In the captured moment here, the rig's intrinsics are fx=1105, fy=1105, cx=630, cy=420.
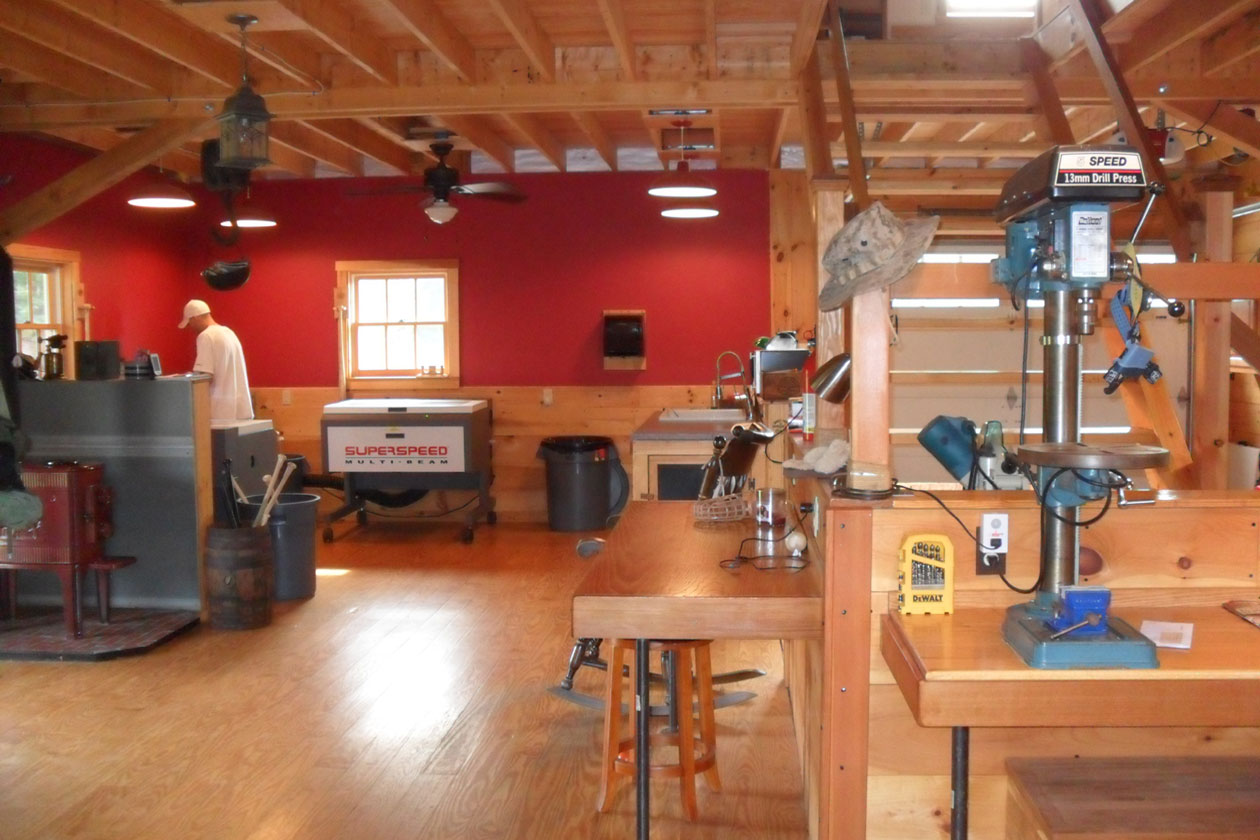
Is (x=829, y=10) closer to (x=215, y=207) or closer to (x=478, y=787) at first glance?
(x=478, y=787)

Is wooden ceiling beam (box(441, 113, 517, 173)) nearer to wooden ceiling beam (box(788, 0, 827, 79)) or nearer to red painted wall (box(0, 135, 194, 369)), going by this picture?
wooden ceiling beam (box(788, 0, 827, 79))

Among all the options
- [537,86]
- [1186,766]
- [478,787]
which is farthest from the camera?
[537,86]

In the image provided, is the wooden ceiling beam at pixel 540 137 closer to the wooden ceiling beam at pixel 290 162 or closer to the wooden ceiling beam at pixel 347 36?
the wooden ceiling beam at pixel 347 36

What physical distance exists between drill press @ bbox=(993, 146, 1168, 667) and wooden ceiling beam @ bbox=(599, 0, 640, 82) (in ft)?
9.03

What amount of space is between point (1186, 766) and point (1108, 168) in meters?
1.21

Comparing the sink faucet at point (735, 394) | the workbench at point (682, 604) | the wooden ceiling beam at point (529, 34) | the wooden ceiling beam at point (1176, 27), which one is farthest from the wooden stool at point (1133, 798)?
the wooden ceiling beam at point (529, 34)

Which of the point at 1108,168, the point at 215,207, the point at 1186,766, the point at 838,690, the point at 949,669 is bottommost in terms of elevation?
the point at 1186,766

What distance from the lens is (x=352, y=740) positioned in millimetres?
3814

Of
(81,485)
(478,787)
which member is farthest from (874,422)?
(81,485)

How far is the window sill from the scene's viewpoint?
8.49 metres

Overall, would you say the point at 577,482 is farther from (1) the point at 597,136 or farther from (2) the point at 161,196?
(2) the point at 161,196

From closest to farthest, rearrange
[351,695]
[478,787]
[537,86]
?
[478,787] → [351,695] → [537,86]

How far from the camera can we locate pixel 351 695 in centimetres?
430

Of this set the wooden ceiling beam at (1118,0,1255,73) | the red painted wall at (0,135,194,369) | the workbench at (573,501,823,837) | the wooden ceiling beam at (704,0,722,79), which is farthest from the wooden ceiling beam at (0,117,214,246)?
the wooden ceiling beam at (1118,0,1255,73)
